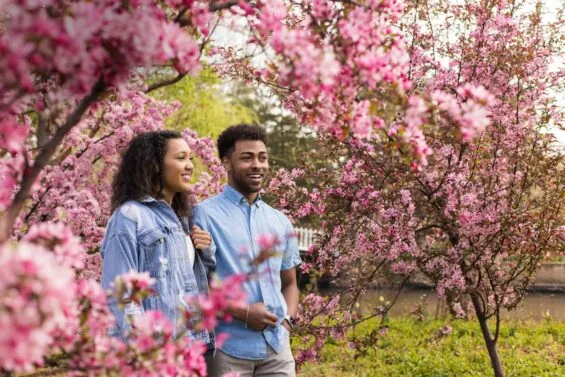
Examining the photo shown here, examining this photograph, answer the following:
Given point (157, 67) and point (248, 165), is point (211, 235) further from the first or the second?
point (157, 67)

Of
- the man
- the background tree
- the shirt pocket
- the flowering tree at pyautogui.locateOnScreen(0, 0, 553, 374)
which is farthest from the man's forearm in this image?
the background tree

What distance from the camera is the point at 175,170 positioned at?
121 inches

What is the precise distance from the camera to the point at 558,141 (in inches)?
178

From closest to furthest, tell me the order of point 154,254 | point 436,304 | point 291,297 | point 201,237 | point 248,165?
point 154,254 < point 201,237 < point 248,165 < point 291,297 < point 436,304

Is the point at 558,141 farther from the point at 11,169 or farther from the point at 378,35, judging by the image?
the point at 11,169

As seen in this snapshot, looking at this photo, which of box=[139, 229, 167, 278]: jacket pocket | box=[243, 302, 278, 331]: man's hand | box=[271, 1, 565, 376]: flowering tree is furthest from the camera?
box=[271, 1, 565, 376]: flowering tree

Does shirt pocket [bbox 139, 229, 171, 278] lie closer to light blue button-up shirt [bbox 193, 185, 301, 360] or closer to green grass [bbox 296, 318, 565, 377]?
light blue button-up shirt [bbox 193, 185, 301, 360]

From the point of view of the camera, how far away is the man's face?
3.38m

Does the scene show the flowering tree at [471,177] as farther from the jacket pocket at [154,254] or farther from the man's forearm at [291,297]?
the jacket pocket at [154,254]

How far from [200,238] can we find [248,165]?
1.75 ft

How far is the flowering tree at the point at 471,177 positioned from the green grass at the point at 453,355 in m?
1.46

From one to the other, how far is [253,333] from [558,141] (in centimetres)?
270

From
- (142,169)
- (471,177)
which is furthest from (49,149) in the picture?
(471,177)

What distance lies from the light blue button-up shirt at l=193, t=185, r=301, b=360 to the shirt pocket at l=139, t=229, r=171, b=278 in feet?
1.20
